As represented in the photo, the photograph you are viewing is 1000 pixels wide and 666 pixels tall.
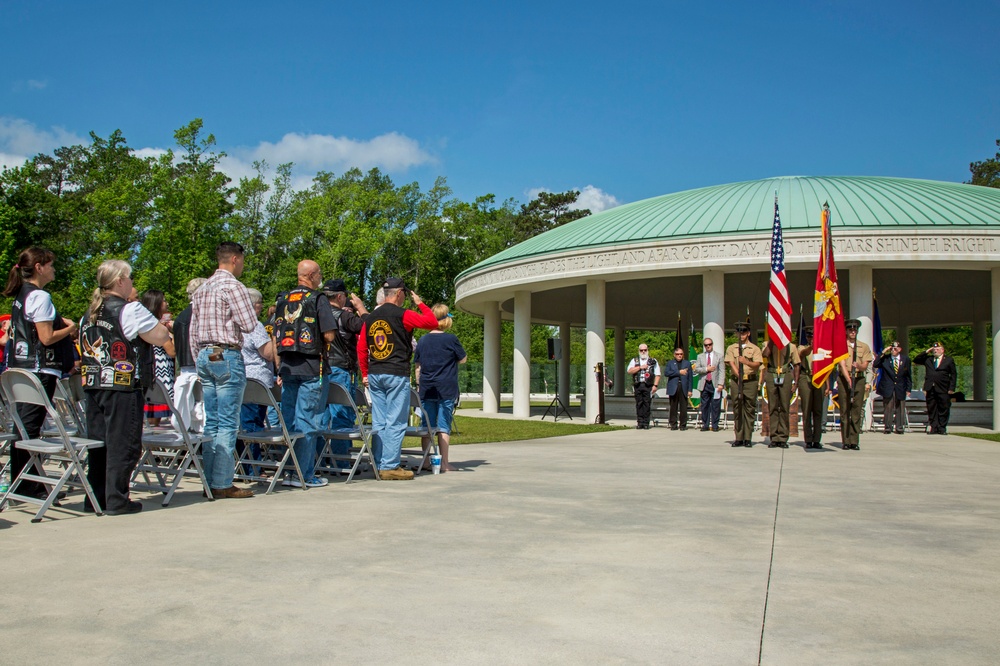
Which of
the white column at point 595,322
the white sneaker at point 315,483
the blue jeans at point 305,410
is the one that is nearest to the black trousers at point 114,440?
the blue jeans at point 305,410

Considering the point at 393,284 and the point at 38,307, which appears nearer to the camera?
the point at 38,307

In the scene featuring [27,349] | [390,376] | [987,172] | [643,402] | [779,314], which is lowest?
[643,402]

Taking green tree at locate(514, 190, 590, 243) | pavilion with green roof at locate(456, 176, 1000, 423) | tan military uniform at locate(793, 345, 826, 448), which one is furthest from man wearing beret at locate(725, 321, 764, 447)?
green tree at locate(514, 190, 590, 243)

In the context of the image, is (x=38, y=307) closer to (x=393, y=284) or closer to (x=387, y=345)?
(x=387, y=345)

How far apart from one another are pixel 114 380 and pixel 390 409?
294 cm

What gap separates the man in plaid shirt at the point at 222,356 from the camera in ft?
22.6

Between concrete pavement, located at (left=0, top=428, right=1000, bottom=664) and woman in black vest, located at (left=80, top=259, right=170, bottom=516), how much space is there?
0.38 metres

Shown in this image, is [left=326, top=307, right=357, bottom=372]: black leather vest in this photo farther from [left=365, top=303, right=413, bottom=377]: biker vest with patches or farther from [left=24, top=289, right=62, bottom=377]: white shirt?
[left=24, top=289, right=62, bottom=377]: white shirt

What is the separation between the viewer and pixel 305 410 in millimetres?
7973

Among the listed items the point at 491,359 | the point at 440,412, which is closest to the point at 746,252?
the point at 491,359

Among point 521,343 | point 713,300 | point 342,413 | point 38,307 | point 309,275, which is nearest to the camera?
point 38,307

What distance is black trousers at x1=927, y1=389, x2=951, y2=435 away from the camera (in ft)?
59.6

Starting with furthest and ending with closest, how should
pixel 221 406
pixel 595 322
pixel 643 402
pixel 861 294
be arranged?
1. pixel 595 322
2. pixel 861 294
3. pixel 643 402
4. pixel 221 406

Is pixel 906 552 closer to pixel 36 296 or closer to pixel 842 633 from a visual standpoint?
pixel 842 633
